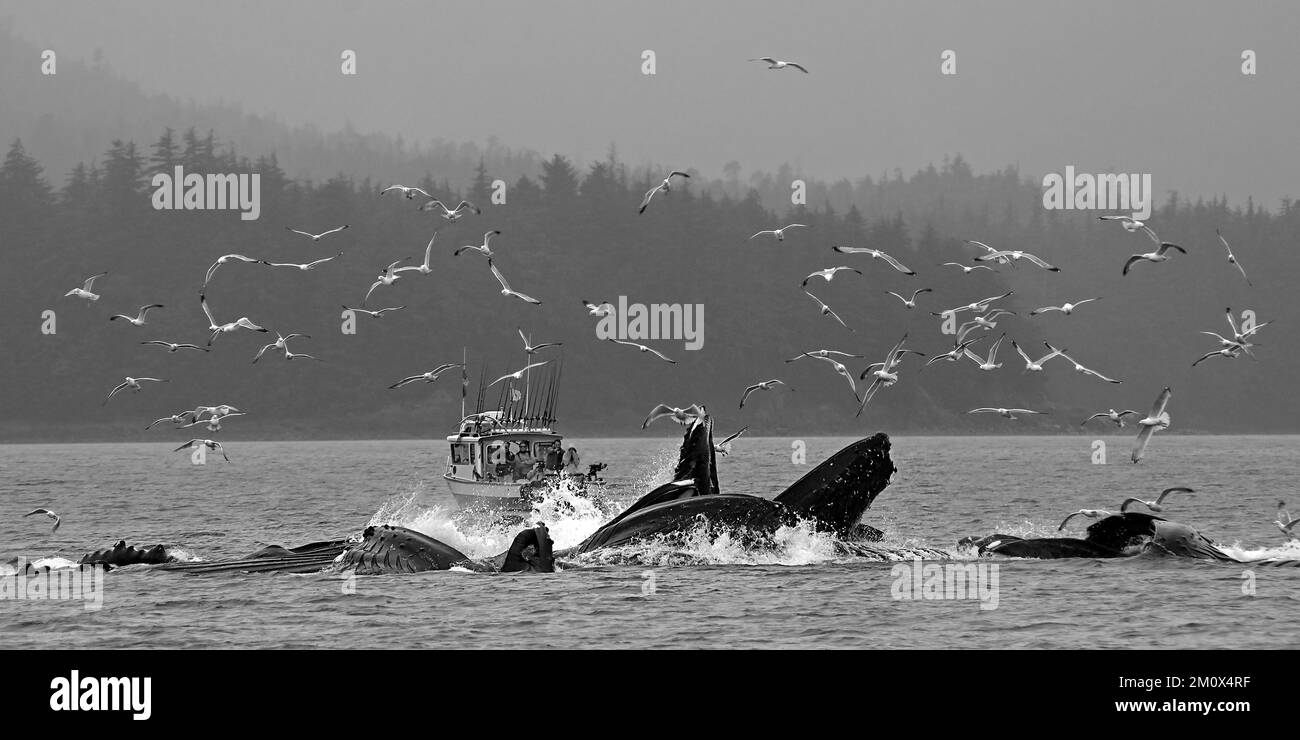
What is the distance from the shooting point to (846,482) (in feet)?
98.7

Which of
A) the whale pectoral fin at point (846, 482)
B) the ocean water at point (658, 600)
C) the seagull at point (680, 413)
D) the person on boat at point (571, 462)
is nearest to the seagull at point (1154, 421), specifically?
the ocean water at point (658, 600)

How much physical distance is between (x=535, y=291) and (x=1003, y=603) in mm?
172028

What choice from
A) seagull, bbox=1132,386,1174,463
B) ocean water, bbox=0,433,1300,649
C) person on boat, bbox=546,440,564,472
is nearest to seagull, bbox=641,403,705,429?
ocean water, bbox=0,433,1300,649

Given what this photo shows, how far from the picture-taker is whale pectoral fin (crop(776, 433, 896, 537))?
97.6ft

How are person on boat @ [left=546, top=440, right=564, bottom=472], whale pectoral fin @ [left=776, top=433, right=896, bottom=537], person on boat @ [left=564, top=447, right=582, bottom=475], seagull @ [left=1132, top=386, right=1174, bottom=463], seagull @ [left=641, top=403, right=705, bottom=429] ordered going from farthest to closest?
person on boat @ [left=564, top=447, right=582, bottom=475]
person on boat @ [left=546, top=440, right=564, bottom=472]
seagull @ [left=1132, top=386, right=1174, bottom=463]
seagull @ [left=641, top=403, right=705, bottom=429]
whale pectoral fin @ [left=776, top=433, right=896, bottom=537]

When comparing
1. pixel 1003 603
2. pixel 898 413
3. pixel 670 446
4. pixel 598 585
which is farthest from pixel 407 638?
pixel 898 413

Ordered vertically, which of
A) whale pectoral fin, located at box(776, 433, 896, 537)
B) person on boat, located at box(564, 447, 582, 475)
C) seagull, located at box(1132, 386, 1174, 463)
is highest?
seagull, located at box(1132, 386, 1174, 463)

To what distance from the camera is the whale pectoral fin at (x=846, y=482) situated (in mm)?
29734

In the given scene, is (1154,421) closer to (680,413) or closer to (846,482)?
(846,482)

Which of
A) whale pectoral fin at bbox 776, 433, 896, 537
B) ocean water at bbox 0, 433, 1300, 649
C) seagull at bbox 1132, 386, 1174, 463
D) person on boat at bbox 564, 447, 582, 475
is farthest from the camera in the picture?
person on boat at bbox 564, 447, 582, 475

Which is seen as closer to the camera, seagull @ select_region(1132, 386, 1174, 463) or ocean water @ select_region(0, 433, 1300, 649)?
ocean water @ select_region(0, 433, 1300, 649)

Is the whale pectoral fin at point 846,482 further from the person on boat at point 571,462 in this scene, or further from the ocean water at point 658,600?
the person on boat at point 571,462

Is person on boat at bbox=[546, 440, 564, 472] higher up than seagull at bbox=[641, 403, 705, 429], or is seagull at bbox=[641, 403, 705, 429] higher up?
seagull at bbox=[641, 403, 705, 429]

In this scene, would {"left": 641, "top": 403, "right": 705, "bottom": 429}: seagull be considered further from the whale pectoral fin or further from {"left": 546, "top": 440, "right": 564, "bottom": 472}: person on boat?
{"left": 546, "top": 440, "right": 564, "bottom": 472}: person on boat
